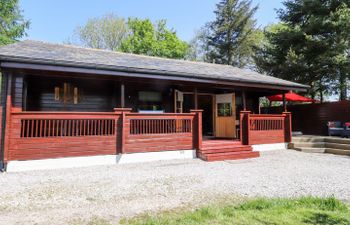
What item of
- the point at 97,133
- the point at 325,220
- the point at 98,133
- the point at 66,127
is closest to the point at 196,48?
the point at 97,133

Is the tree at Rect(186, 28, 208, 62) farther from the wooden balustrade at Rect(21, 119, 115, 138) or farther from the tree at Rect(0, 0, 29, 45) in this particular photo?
the wooden balustrade at Rect(21, 119, 115, 138)

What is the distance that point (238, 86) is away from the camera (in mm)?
10125

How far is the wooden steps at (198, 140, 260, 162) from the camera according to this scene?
8.12 meters

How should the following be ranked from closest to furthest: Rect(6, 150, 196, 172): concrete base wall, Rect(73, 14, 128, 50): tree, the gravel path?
the gravel path, Rect(6, 150, 196, 172): concrete base wall, Rect(73, 14, 128, 50): tree

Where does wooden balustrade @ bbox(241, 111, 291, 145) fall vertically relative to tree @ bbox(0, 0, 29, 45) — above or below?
below

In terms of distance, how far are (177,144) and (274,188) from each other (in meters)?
3.77

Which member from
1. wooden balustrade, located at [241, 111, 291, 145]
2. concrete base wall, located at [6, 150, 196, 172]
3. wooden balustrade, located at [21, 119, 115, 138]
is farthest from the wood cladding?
wooden balustrade, located at [241, 111, 291, 145]

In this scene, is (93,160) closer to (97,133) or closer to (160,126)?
(97,133)

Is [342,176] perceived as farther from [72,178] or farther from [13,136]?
[13,136]

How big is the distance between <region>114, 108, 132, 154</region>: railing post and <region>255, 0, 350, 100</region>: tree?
12422 mm

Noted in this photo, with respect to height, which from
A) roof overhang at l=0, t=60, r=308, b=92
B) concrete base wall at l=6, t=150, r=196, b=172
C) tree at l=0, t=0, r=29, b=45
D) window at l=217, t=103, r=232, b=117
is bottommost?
concrete base wall at l=6, t=150, r=196, b=172

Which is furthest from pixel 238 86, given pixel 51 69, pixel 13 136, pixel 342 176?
pixel 13 136

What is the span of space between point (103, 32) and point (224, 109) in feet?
77.2

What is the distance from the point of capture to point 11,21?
22031 millimetres
